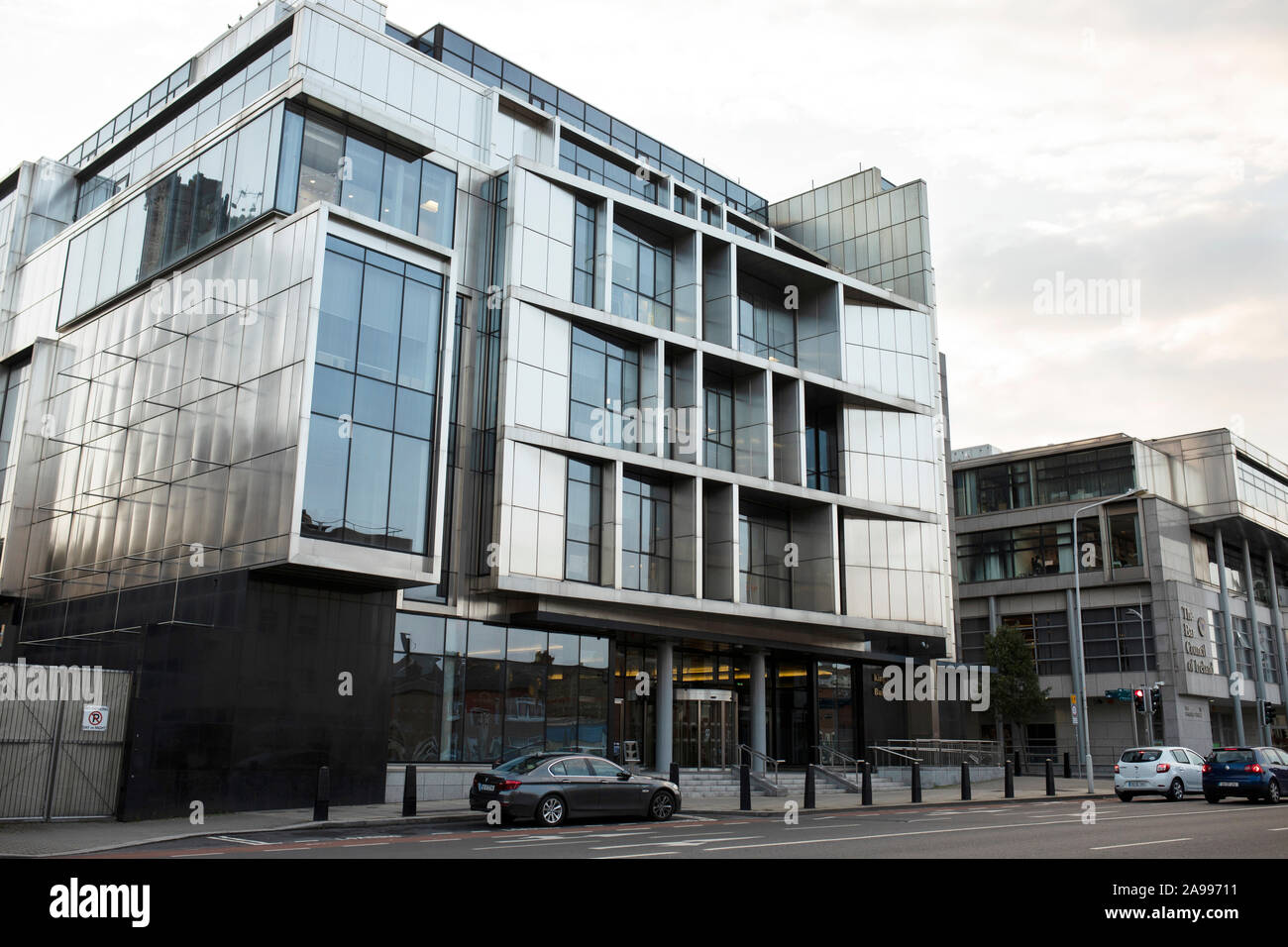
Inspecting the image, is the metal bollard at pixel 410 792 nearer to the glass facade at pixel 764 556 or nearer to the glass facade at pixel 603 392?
the glass facade at pixel 603 392

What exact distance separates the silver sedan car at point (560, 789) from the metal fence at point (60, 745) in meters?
7.65

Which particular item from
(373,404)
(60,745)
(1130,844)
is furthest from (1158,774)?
(60,745)

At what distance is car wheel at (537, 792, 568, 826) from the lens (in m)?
19.2

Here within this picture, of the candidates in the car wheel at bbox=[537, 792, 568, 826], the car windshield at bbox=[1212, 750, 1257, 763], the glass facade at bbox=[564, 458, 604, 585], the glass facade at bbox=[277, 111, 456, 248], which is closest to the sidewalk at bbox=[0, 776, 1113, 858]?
the car wheel at bbox=[537, 792, 568, 826]

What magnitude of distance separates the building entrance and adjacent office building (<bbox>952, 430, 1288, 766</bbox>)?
25.9 m

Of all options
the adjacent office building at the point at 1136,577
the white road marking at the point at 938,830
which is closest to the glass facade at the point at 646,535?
the white road marking at the point at 938,830

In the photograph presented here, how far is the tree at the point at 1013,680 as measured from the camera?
5038cm

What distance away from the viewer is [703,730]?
35062mm

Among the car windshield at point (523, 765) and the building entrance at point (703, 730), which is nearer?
the car windshield at point (523, 765)

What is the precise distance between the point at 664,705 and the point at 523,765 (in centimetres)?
1471

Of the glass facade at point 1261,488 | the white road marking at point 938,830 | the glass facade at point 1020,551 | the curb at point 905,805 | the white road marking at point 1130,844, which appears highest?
the glass facade at point 1261,488

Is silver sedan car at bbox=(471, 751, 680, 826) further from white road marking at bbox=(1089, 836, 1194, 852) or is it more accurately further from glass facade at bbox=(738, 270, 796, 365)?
glass facade at bbox=(738, 270, 796, 365)

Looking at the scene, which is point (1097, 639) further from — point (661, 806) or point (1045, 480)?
point (661, 806)
